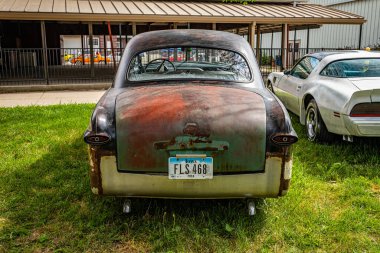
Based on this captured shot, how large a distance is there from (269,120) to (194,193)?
2.79 feet

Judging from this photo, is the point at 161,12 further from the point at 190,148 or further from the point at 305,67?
the point at 190,148

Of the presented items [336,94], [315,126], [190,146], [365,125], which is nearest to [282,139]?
[190,146]

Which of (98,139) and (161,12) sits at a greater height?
(161,12)

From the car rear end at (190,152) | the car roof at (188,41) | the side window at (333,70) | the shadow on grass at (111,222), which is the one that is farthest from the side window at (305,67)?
the car rear end at (190,152)

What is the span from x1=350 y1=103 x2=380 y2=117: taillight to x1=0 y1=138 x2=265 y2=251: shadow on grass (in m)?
2.02

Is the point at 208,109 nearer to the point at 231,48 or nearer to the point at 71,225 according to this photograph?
the point at 231,48

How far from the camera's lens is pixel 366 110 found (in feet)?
16.0

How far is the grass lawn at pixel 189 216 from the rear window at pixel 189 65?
1.27m

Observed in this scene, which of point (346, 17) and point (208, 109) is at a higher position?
point (346, 17)

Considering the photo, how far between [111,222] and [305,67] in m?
4.95

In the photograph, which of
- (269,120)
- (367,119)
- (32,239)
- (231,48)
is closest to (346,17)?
(367,119)

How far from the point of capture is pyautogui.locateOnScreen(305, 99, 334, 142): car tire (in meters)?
5.65

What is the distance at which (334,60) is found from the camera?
6160mm

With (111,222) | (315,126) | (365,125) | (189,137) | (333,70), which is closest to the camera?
(189,137)
